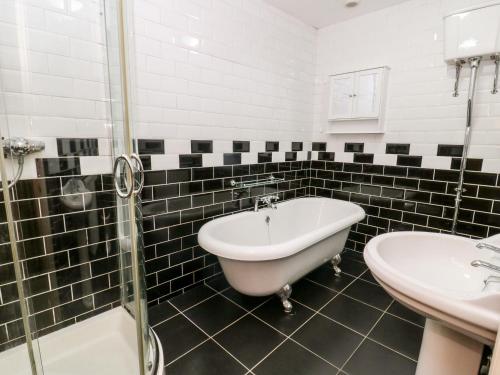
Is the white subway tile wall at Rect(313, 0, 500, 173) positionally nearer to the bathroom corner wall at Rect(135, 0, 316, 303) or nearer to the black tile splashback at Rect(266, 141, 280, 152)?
the bathroom corner wall at Rect(135, 0, 316, 303)

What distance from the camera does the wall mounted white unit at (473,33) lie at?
1.89 m

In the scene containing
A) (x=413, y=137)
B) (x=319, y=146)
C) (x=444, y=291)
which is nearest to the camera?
(x=444, y=291)

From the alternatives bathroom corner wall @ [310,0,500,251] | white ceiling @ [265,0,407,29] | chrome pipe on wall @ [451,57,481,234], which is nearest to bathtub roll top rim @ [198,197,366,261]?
bathroom corner wall @ [310,0,500,251]

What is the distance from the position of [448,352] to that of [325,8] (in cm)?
288

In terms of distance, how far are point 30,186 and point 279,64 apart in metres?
2.34

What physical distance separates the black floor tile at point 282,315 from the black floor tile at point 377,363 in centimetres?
40

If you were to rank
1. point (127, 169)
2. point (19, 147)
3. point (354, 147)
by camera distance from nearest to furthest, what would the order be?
point (127, 169)
point (19, 147)
point (354, 147)

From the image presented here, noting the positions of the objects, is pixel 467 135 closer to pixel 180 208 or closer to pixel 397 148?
pixel 397 148

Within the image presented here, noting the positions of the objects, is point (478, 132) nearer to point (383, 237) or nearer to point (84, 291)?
point (383, 237)

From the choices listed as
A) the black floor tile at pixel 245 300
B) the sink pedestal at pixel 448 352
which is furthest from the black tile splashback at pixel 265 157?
the sink pedestal at pixel 448 352

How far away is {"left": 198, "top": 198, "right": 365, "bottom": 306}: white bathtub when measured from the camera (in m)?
1.67

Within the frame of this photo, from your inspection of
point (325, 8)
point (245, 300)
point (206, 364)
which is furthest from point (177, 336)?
point (325, 8)

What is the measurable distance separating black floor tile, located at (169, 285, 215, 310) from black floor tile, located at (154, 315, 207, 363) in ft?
0.50

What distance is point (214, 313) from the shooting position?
1.95 meters
